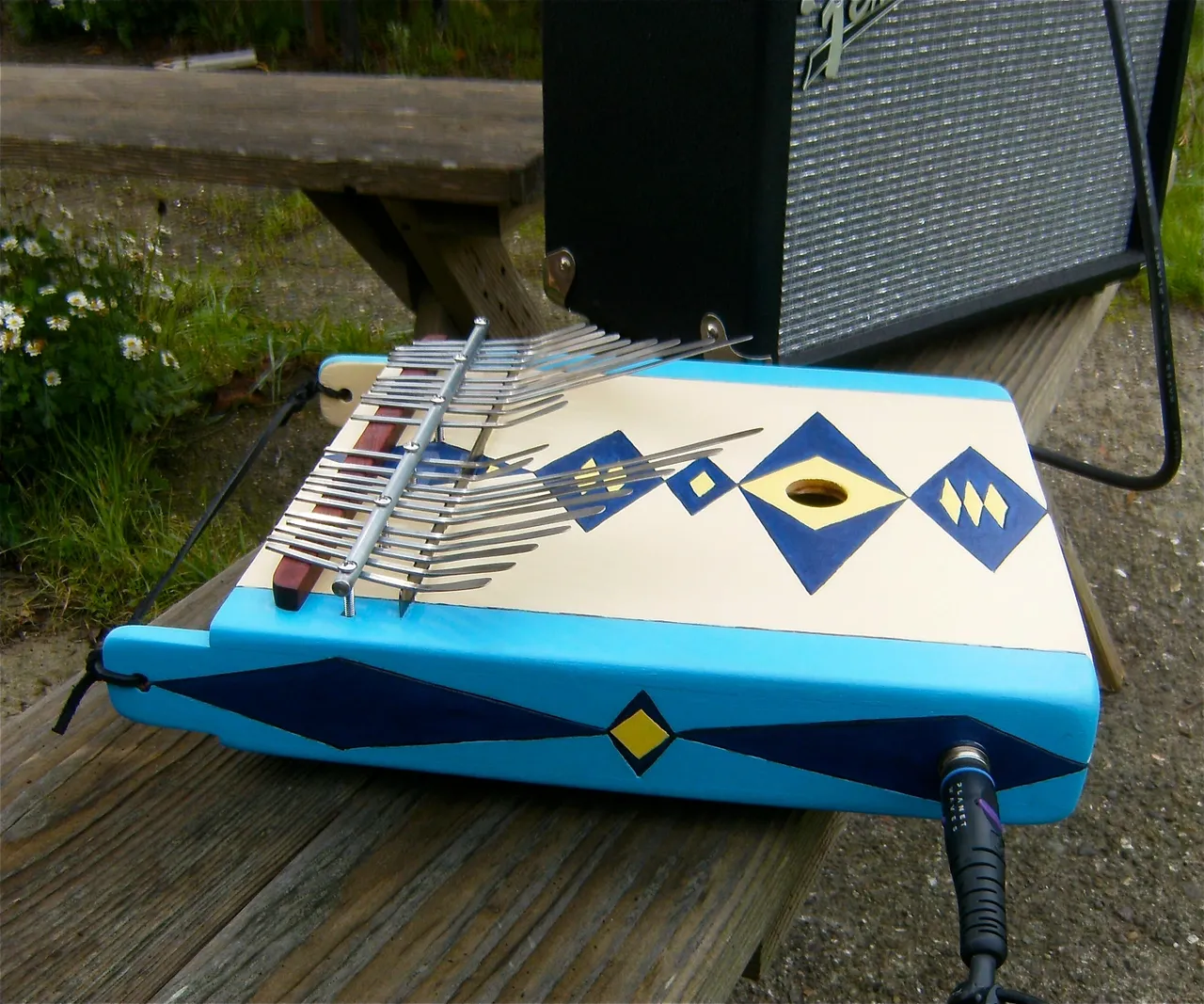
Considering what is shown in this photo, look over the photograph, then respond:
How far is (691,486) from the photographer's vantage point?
2.24 feet

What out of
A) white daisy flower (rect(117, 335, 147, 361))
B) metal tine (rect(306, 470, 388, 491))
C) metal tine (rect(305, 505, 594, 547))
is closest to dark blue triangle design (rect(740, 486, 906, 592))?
metal tine (rect(305, 505, 594, 547))

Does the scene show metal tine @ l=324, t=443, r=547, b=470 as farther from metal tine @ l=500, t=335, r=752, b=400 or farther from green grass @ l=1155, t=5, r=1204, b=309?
green grass @ l=1155, t=5, r=1204, b=309

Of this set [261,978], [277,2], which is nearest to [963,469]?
[261,978]

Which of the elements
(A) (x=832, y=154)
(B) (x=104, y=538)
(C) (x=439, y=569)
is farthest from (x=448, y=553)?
(B) (x=104, y=538)

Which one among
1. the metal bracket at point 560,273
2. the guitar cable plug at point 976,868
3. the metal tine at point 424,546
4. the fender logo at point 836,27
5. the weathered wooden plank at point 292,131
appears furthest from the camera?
the weathered wooden plank at point 292,131

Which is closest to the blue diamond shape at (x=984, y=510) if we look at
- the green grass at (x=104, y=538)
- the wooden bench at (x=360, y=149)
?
the wooden bench at (x=360, y=149)

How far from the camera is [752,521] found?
2.14 feet

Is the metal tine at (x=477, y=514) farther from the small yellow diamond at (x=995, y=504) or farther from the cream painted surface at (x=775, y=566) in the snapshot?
the small yellow diamond at (x=995, y=504)

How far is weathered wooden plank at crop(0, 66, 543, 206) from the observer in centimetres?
114

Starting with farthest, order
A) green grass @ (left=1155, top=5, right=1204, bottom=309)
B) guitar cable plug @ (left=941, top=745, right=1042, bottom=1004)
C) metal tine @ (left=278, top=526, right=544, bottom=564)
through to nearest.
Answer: green grass @ (left=1155, top=5, right=1204, bottom=309) < metal tine @ (left=278, top=526, right=544, bottom=564) < guitar cable plug @ (left=941, top=745, right=1042, bottom=1004)

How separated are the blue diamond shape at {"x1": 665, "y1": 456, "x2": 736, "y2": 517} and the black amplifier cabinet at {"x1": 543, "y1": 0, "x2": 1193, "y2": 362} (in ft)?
0.76

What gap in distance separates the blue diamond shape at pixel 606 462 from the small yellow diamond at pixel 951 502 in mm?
170

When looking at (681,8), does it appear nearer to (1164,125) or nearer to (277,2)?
(1164,125)

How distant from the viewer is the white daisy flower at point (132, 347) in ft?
4.83
